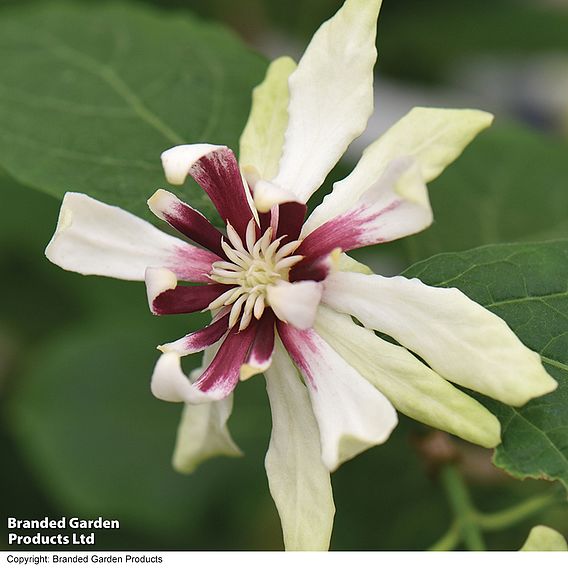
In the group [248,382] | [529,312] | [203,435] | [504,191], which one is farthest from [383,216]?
[248,382]

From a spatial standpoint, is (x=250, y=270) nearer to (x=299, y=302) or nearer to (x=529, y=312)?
(x=299, y=302)

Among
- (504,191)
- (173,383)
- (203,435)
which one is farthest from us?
(504,191)

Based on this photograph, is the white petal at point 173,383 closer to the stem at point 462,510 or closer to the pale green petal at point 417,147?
the pale green petal at point 417,147

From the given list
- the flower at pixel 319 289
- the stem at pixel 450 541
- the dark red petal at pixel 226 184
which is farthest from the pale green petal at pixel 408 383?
the stem at pixel 450 541

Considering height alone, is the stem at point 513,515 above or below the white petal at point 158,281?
below

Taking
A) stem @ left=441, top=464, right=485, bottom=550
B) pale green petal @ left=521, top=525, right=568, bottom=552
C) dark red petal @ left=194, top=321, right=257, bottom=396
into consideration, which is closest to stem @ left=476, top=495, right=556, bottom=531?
stem @ left=441, top=464, right=485, bottom=550
